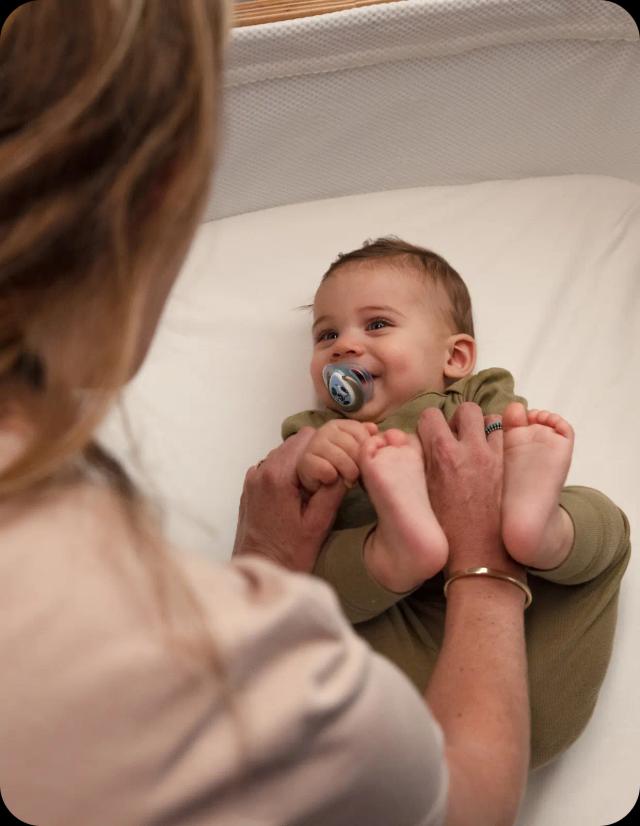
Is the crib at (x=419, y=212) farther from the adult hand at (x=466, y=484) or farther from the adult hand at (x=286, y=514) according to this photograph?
the adult hand at (x=466, y=484)

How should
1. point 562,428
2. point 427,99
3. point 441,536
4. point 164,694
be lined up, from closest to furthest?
point 164,694 < point 441,536 < point 562,428 < point 427,99

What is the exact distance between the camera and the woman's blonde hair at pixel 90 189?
19.1 inches

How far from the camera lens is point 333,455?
3.12 ft

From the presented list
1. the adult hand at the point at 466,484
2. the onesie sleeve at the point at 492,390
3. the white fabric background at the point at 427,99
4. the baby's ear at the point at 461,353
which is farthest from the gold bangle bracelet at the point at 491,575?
the white fabric background at the point at 427,99

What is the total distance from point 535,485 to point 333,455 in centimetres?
21

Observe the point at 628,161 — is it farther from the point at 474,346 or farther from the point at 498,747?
the point at 498,747

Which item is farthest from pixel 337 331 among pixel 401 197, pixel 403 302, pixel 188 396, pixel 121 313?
pixel 121 313

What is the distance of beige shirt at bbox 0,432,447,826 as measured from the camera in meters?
0.43

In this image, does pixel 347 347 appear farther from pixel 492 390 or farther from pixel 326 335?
pixel 492 390

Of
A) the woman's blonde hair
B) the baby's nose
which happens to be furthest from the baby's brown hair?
the woman's blonde hair

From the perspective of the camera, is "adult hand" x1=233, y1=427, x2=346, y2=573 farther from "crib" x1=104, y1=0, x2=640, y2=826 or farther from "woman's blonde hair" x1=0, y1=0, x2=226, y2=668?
"woman's blonde hair" x1=0, y1=0, x2=226, y2=668

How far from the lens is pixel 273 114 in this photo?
1300 mm

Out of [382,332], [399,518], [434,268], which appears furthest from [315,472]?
[434,268]

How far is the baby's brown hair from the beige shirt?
2.50 ft
